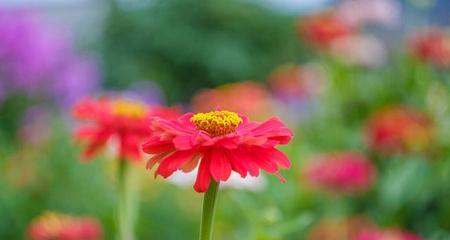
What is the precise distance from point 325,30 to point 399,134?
0.69m

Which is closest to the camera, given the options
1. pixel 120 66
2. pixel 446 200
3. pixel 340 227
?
pixel 340 227

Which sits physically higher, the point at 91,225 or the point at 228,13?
the point at 228,13

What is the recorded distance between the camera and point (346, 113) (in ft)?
6.88

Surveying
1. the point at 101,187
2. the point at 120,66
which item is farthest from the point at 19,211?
the point at 120,66

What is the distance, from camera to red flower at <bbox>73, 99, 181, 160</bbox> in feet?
2.90

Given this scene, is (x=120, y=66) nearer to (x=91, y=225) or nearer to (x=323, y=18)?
(x=323, y=18)

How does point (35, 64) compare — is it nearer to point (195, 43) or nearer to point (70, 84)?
point (70, 84)

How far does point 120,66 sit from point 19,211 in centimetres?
323

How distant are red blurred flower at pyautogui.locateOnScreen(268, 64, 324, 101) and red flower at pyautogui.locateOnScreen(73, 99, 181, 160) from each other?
1.51 metres

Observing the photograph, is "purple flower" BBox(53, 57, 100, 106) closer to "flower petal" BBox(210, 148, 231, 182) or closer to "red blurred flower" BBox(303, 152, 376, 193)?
"red blurred flower" BBox(303, 152, 376, 193)

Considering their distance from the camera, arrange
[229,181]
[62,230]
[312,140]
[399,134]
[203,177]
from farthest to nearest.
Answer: [312,140]
[399,134]
[229,181]
[62,230]
[203,177]

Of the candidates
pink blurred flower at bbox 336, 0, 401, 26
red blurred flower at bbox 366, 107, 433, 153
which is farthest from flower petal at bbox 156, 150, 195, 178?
pink blurred flower at bbox 336, 0, 401, 26

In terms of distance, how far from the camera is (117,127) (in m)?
0.90

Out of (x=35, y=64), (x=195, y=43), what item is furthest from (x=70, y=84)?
(x=195, y=43)
